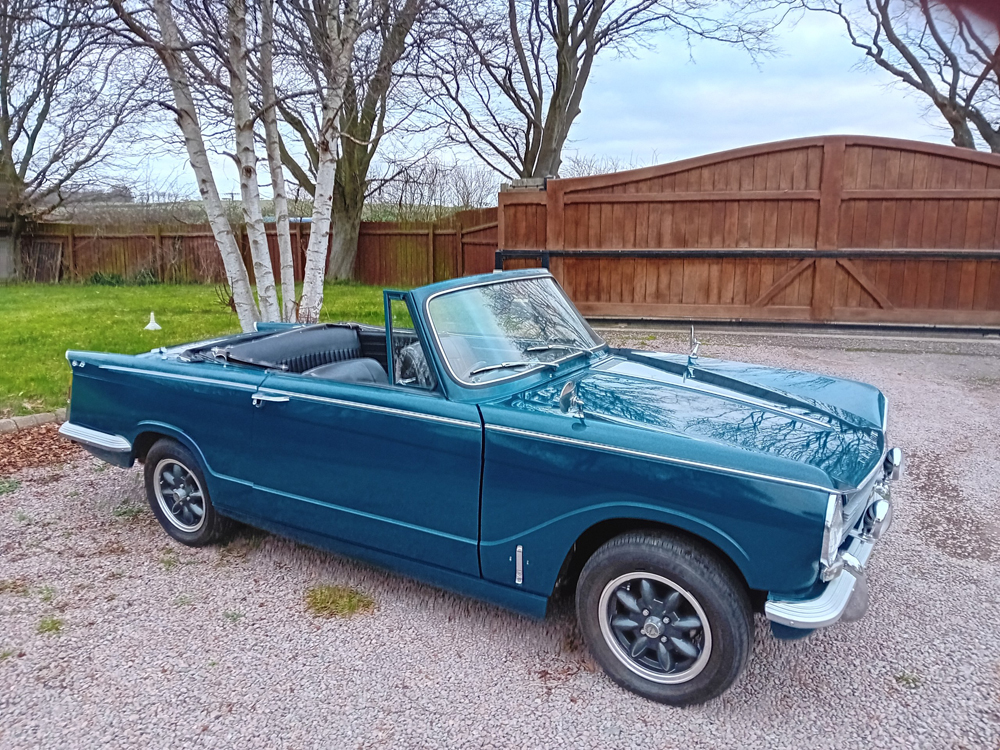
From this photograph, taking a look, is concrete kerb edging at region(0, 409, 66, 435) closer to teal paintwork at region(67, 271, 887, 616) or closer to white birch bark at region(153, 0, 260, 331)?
white birch bark at region(153, 0, 260, 331)

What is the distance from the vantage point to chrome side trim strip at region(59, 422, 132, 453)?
13.4 feet

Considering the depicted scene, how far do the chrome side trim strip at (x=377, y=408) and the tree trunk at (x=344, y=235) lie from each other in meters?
15.9

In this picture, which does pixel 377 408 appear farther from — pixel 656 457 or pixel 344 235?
pixel 344 235

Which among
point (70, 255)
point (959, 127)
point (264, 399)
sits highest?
point (959, 127)

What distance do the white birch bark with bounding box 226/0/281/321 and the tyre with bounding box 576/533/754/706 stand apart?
5.64 m

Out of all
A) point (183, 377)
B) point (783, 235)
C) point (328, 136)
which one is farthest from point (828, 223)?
point (183, 377)

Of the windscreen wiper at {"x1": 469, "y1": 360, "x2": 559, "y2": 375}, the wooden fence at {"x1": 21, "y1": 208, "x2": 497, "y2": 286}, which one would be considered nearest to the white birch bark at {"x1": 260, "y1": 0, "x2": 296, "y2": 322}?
the windscreen wiper at {"x1": 469, "y1": 360, "x2": 559, "y2": 375}

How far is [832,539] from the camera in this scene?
229cm

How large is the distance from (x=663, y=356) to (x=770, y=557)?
184 centimetres

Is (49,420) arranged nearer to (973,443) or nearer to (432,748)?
(432,748)

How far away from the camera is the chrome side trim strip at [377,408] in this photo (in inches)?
113

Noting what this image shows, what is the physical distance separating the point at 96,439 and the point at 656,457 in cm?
339

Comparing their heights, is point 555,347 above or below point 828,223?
below

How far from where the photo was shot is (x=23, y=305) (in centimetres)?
1429
